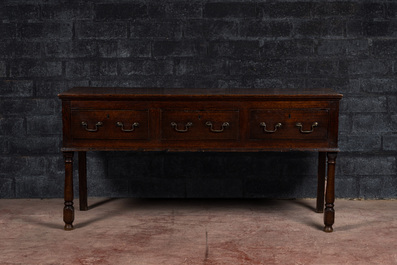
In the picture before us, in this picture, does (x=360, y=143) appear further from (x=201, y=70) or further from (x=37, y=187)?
(x=37, y=187)

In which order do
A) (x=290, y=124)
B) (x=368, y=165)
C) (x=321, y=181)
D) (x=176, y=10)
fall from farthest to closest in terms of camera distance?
1. (x=368, y=165)
2. (x=176, y=10)
3. (x=321, y=181)
4. (x=290, y=124)

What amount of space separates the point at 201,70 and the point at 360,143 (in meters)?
1.40

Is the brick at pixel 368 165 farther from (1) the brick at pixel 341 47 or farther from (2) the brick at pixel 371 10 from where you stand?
(2) the brick at pixel 371 10

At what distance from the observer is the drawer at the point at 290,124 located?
3.62m

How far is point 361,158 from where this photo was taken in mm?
4551

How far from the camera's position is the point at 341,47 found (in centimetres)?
448

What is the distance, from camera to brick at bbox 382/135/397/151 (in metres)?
4.54

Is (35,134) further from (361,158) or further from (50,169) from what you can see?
(361,158)

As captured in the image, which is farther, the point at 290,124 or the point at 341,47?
the point at 341,47

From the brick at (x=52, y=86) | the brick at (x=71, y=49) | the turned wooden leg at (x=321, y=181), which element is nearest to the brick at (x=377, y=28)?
the turned wooden leg at (x=321, y=181)

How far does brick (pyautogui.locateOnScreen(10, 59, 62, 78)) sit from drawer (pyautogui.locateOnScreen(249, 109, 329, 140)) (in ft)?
5.77

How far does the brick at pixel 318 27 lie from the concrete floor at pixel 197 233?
1.33 metres

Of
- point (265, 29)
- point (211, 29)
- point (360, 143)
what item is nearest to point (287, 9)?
point (265, 29)

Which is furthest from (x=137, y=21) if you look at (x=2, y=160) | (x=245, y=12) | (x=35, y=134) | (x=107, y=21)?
(x=2, y=160)
